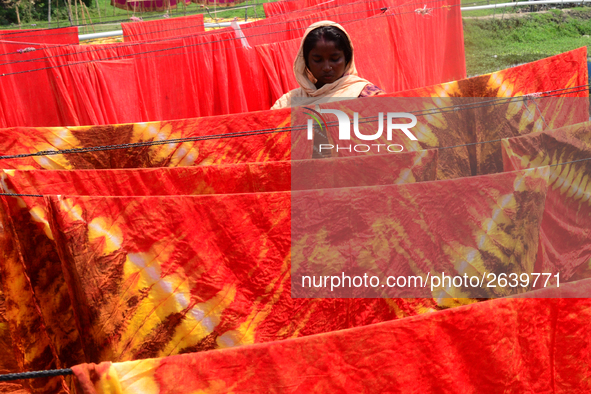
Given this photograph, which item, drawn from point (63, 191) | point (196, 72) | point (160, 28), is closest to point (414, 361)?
point (63, 191)

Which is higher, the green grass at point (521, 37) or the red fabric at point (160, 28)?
the red fabric at point (160, 28)

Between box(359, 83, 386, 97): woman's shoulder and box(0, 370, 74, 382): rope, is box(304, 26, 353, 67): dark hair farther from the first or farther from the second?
box(0, 370, 74, 382): rope

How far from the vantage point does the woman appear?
1.80 metres

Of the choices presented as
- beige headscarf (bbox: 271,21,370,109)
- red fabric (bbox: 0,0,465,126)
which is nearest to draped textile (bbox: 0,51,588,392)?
beige headscarf (bbox: 271,21,370,109)

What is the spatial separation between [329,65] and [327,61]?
0.7 inches

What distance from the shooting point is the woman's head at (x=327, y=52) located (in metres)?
1.80

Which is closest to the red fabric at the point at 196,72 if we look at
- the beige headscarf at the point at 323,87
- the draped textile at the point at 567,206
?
the beige headscarf at the point at 323,87

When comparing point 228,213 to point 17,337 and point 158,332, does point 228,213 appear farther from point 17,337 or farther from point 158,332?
point 17,337

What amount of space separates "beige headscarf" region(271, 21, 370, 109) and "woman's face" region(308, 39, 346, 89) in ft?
0.09

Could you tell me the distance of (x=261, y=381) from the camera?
0.66 m

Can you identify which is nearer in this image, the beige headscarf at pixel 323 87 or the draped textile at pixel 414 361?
the draped textile at pixel 414 361

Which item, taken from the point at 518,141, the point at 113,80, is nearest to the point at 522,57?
the point at 113,80

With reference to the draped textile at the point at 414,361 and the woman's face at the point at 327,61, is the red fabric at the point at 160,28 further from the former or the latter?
the draped textile at the point at 414,361

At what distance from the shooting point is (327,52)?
5.96 feet
